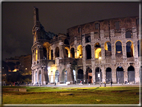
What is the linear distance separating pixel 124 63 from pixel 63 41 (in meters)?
17.8

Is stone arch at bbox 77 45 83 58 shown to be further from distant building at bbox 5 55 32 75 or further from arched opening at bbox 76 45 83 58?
distant building at bbox 5 55 32 75

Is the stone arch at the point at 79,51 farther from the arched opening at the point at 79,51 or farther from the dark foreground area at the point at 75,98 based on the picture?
the dark foreground area at the point at 75,98

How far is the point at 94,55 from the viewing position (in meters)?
46.3

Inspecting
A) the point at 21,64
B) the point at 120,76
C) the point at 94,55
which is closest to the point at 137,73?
the point at 120,76

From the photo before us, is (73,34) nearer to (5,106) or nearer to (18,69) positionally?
(5,106)

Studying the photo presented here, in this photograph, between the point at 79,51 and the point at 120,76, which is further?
the point at 79,51

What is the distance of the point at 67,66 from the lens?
46531mm

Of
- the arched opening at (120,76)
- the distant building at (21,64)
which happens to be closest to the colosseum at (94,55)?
the arched opening at (120,76)

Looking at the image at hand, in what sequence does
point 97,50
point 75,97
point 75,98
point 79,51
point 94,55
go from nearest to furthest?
point 75,98 → point 75,97 → point 94,55 → point 97,50 → point 79,51

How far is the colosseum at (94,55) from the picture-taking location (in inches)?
1677

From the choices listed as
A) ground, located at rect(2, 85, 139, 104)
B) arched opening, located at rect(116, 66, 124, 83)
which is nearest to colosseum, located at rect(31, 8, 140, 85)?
arched opening, located at rect(116, 66, 124, 83)

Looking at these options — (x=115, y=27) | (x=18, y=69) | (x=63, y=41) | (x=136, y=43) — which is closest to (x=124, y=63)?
(x=136, y=43)

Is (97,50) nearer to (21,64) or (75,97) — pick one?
(75,97)

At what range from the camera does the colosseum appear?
42.6 metres
